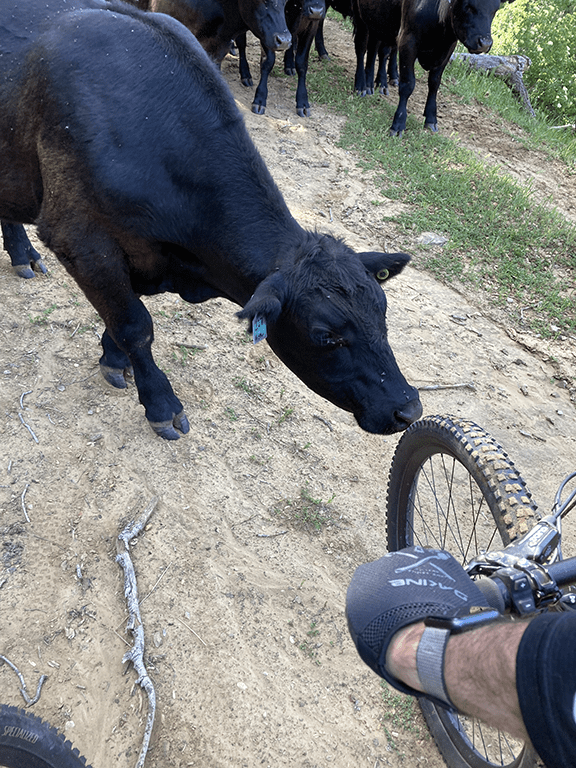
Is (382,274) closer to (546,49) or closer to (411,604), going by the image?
(411,604)

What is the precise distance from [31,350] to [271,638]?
2.55 m

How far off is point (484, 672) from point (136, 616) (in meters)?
2.02

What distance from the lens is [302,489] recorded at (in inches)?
A: 143

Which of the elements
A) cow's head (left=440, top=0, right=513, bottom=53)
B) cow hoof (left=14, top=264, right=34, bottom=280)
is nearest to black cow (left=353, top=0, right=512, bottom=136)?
cow's head (left=440, top=0, right=513, bottom=53)

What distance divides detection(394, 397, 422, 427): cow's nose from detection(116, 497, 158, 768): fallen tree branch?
139 centimetres

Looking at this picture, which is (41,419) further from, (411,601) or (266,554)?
(411,601)

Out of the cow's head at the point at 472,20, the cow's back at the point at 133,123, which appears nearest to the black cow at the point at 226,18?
the cow's head at the point at 472,20

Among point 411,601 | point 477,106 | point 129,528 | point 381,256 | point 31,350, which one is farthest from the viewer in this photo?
point 477,106

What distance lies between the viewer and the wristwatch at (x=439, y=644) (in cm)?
119

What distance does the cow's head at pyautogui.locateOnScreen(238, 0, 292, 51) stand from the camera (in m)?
7.58

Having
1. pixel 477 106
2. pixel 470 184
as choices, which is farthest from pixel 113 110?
pixel 477 106

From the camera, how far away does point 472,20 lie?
842 centimetres

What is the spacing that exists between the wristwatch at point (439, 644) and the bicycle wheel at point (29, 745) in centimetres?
115

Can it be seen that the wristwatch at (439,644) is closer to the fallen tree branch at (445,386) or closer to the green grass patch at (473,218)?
the fallen tree branch at (445,386)
